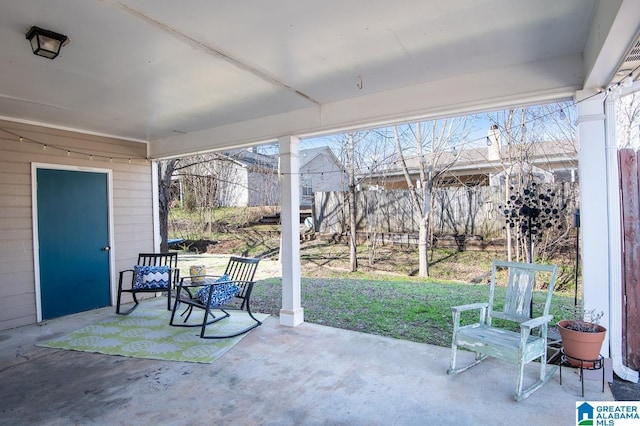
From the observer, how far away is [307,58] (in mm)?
2756

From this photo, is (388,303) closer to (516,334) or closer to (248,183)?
(516,334)

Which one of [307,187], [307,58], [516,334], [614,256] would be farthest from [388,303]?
[307,187]

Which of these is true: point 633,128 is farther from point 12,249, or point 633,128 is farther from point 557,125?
point 12,249

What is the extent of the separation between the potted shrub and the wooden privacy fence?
0.28 metres

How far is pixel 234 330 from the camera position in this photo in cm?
396

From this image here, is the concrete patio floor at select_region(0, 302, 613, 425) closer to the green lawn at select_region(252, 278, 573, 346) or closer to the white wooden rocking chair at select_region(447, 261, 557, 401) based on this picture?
the white wooden rocking chair at select_region(447, 261, 557, 401)

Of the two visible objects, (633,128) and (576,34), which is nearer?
(576,34)

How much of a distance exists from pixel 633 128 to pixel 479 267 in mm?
3207

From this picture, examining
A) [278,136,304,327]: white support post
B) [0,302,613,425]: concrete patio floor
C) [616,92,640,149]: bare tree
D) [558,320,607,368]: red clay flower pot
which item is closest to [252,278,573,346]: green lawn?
[278,136,304,327]: white support post

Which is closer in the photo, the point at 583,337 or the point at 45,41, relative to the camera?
the point at 45,41

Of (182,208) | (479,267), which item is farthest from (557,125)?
(182,208)
